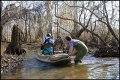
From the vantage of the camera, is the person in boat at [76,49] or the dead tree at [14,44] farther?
the dead tree at [14,44]

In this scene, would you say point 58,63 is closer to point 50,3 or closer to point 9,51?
point 9,51

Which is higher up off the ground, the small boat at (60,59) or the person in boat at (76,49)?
the person in boat at (76,49)

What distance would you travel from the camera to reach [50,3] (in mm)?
38781

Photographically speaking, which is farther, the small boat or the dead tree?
the dead tree

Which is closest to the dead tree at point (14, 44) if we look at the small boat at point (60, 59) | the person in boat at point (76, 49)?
the small boat at point (60, 59)

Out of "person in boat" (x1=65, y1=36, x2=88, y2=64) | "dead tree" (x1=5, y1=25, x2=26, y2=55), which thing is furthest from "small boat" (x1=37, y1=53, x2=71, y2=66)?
"dead tree" (x1=5, y1=25, x2=26, y2=55)

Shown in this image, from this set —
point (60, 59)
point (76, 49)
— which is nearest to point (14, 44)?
point (60, 59)

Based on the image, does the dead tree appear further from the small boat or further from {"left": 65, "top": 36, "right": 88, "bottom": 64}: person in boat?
{"left": 65, "top": 36, "right": 88, "bottom": 64}: person in boat

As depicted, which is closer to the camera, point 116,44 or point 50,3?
point 116,44

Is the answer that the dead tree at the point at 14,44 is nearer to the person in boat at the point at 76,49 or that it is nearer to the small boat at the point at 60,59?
the small boat at the point at 60,59

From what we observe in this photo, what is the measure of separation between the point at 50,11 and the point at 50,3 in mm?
3151

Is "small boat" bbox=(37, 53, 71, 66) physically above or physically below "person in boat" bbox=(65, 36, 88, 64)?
below

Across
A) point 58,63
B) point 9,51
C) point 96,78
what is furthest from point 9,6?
point 96,78

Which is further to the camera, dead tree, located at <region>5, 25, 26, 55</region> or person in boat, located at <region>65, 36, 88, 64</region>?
dead tree, located at <region>5, 25, 26, 55</region>
